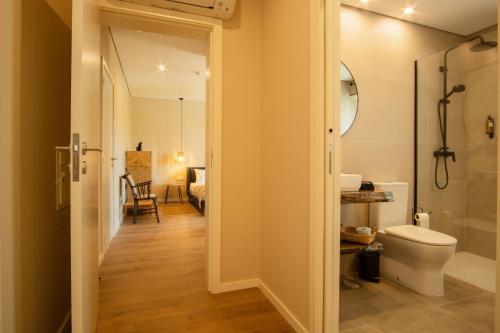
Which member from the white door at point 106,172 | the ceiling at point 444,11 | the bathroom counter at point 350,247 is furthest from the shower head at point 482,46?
the white door at point 106,172

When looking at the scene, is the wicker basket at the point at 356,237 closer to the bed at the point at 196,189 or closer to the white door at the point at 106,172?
the white door at the point at 106,172

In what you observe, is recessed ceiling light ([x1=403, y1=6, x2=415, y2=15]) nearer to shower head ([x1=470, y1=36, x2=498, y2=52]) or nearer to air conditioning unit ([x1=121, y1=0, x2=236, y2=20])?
shower head ([x1=470, y1=36, x2=498, y2=52])

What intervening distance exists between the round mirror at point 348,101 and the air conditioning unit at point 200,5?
1.17 m

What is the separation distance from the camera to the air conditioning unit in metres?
1.74

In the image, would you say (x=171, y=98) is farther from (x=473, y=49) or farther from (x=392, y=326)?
(x=392, y=326)

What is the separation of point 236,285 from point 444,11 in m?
3.12

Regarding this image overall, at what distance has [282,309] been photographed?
67.6 inches

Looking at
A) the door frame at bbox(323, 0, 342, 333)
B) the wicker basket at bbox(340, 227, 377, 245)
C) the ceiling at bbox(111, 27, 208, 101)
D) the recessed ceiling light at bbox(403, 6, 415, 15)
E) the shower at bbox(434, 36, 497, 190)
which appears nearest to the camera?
the door frame at bbox(323, 0, 342, 333)

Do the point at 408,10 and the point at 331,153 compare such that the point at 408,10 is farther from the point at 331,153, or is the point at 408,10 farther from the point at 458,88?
the point at 331,153

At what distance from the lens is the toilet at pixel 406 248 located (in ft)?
6.43

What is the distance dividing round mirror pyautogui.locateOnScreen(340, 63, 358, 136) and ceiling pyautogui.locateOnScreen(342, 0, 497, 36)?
0.67 m

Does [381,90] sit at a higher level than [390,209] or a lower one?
higher

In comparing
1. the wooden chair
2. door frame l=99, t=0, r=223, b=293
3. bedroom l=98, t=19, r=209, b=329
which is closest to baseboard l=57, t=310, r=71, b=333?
bedroom l=98, t=19, r=209, b=329

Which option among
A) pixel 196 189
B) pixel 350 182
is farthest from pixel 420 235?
pixel 196 189
